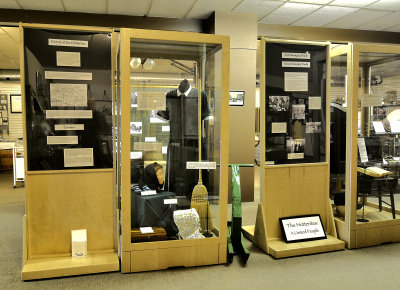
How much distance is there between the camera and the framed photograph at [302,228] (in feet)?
11.8

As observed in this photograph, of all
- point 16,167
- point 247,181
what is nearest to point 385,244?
point 247,181

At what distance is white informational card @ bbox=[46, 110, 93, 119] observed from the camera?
120 inches

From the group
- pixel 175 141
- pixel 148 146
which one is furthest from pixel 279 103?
pixel 148 146

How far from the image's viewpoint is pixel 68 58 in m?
3.07

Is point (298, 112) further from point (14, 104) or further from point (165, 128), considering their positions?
point (14, 104)

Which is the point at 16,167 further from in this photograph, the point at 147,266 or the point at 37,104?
the point at 147,266

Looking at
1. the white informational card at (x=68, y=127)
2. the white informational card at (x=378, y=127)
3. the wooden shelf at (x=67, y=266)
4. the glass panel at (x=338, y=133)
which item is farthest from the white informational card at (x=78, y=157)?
the white informational card at (x=378, y=127)

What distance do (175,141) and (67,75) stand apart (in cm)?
106

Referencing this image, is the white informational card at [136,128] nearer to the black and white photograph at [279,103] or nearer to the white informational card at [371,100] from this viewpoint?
the black and white photograph at [279,103]

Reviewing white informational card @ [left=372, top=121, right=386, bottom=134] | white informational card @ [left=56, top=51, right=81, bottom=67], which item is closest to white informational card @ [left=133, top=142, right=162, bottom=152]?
white informational card @ [left=56, top=51, right=81, bottom=67]

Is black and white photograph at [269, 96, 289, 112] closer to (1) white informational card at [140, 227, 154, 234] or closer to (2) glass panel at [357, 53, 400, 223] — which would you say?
(2) glass panel at [357, 53, 400, 223]

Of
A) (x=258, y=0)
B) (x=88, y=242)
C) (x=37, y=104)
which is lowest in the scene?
(x=88, y=242)

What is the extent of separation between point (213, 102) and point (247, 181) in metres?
2.75

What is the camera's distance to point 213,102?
3.23 metres
